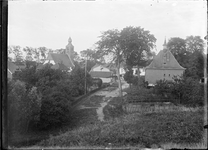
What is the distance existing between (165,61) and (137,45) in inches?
22.0

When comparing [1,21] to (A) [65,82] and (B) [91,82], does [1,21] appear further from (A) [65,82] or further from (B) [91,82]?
(B) [91,82]

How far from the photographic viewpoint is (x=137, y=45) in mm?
2879

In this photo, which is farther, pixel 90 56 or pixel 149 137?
pixel 90 56

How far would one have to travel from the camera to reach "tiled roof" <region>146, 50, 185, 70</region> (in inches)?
108

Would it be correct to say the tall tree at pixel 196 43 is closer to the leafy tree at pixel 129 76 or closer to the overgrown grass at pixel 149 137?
the overgrown grass at pixel 149 137

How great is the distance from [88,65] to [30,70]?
55.3 inches

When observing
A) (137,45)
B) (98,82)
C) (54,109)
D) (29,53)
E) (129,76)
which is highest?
(137,45)

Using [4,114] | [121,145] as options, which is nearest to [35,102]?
[4,114]

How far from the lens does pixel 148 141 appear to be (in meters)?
1.50

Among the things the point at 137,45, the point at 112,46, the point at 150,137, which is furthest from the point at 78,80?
the point at 150,137

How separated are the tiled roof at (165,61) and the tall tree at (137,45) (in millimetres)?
133

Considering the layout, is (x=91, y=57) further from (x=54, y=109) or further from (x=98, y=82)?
(x=98, y=82)

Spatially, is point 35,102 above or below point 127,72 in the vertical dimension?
below

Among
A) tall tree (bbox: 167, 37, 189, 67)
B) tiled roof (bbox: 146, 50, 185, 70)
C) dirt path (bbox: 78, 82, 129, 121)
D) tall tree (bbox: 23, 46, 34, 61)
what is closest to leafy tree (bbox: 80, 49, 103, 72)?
dirt path (bbox: 78, 82, 129, 121)
